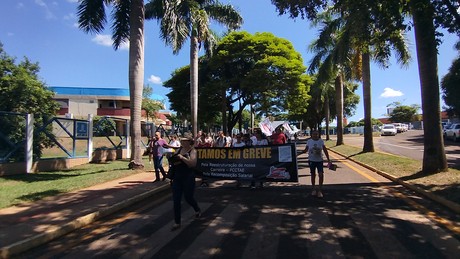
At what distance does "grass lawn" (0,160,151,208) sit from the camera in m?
9.73

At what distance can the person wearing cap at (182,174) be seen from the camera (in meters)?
6.84

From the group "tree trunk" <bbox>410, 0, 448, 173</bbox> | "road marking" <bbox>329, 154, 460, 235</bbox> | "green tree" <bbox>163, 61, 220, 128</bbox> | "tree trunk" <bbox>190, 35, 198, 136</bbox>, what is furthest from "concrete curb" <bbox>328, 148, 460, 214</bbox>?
"green tree" <bbox>163, 61, 220, 128</bbox>

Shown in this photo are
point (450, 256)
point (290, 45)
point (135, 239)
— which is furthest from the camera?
point (290, 45)

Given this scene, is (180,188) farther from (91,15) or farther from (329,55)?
(329,55)

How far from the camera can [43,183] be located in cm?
1198

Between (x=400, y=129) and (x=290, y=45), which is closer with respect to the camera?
(x=290, y=45)

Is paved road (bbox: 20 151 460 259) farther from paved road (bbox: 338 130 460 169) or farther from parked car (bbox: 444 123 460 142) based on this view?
parked car (bbox: 444 123 460 142)

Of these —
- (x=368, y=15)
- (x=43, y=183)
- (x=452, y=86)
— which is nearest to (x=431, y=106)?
(x=368, y=15)

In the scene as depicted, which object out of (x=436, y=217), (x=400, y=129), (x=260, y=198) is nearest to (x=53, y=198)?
(x=260, y=198)

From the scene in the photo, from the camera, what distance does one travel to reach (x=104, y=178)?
1327cm

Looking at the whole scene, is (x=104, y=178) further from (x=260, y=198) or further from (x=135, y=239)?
(x=135, y=239)

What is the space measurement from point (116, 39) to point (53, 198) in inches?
409

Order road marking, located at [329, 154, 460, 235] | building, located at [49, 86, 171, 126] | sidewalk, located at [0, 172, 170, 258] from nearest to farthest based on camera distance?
sidewalk, located at [0, 172, 170, 258], road marking, located at [329, 154, 460, 235], building, located at [49, 86, 171, 126]

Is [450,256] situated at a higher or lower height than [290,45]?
lower
